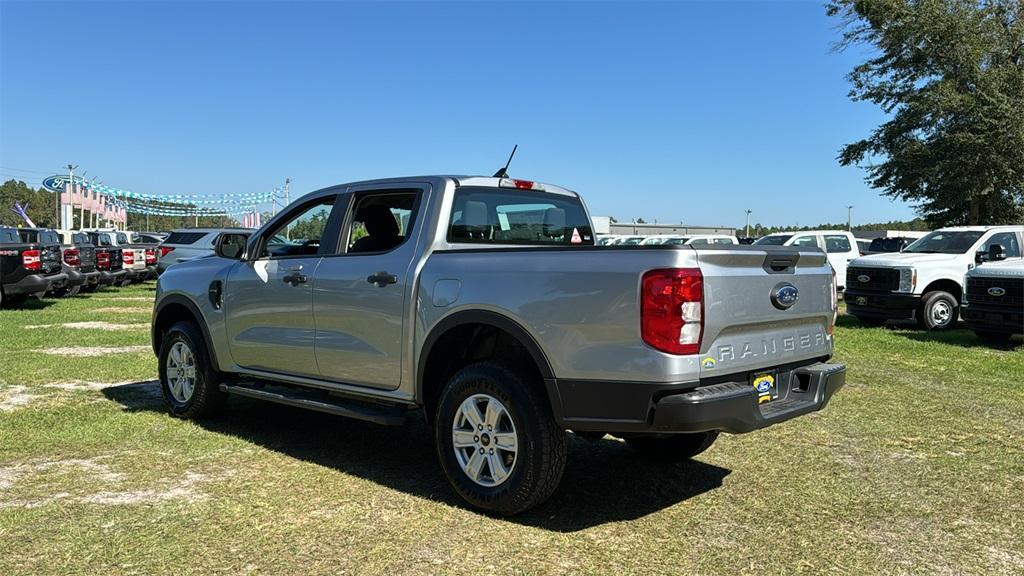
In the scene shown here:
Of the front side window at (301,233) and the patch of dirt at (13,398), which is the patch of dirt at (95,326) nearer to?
the patch of dirt at (13,398)

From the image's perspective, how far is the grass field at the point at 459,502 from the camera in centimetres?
367

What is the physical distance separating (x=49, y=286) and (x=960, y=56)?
102ft

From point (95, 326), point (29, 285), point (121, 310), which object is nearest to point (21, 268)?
point (29, 285)

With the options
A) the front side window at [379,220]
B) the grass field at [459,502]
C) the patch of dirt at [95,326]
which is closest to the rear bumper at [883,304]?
the grass field at [459,502]

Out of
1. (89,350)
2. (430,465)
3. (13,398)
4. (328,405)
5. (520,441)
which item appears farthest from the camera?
(89,350)

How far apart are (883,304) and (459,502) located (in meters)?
11.4

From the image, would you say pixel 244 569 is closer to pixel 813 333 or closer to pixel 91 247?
pixel 813 333

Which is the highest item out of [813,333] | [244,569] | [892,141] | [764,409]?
[892,141]

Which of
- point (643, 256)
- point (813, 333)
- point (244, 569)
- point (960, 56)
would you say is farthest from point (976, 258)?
point (960, 56)

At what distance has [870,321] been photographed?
594 inches

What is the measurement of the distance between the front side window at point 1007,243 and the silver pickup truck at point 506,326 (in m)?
11.0

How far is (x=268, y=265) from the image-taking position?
573cm

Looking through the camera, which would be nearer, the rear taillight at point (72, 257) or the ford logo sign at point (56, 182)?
the rear taillight at point (72, 257)

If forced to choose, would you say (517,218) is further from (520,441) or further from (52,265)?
(52,265)
